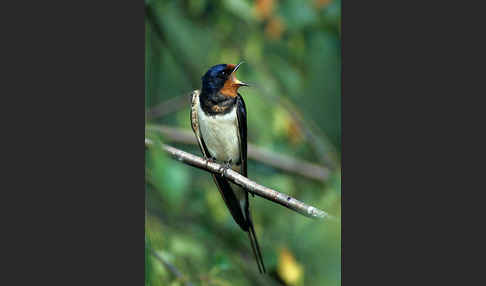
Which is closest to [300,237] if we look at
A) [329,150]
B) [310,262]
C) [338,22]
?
[310,262]

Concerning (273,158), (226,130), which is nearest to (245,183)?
(273,158)

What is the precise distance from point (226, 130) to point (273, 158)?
12.0 inches

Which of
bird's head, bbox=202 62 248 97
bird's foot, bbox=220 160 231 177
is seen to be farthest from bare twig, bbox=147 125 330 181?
bird's head, bbox=202 62 248 97

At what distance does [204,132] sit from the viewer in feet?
14.9

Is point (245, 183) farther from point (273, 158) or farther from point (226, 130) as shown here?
point (226, 130)

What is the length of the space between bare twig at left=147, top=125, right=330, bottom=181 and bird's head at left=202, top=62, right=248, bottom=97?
13.1 inches

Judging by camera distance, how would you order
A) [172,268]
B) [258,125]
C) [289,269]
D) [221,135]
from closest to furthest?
[289,269] → [172,268] → [258,125] → [221,135]

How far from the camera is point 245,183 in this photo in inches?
166

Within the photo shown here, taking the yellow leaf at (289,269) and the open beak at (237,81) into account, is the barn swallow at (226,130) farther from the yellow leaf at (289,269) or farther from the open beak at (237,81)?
the yellow leaf at (289,269)

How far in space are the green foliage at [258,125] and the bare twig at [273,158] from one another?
0.12ft

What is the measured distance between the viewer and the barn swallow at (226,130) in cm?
432

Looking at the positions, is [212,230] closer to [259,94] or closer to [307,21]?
[259,94]

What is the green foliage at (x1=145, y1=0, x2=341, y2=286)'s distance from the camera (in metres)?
4.10

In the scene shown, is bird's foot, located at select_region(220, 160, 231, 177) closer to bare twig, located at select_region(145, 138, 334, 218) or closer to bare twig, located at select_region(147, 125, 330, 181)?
bare twig, located at select_region(145, 138, 334, 218)
